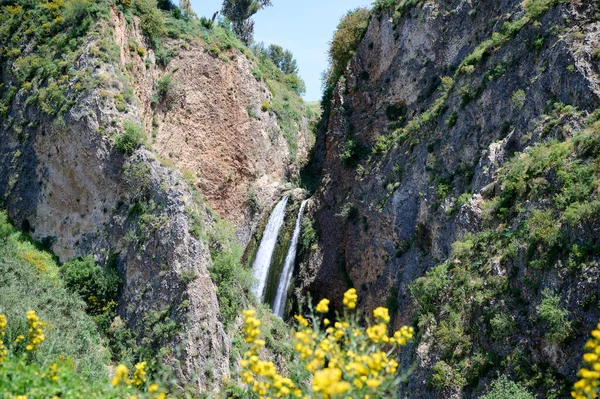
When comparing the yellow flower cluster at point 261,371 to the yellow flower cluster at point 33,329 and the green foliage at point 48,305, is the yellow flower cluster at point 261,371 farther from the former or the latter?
the green foliage at point 48,305

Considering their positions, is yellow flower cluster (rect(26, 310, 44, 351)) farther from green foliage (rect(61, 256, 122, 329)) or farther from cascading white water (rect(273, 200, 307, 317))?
cascading white water (rect(273, 200, 307, 317))

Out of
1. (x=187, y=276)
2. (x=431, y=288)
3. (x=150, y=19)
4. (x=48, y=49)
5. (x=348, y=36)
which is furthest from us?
(x=348, y=36)

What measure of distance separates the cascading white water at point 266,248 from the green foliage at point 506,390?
682 inches

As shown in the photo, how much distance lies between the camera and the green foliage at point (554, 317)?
14.9 m

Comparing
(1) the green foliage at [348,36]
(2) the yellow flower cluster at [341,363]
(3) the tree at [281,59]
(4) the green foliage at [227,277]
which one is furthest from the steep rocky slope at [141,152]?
(3) the tree at [281,59]

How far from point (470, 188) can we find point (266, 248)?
14.8 m

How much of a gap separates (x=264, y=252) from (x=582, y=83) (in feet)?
66.2

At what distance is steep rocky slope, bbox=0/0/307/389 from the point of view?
24.2 metres

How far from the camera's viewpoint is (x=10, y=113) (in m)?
31.0

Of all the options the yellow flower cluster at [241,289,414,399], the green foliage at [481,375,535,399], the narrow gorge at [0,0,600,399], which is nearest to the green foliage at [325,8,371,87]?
the narrow gorge at [0,0,600,399]

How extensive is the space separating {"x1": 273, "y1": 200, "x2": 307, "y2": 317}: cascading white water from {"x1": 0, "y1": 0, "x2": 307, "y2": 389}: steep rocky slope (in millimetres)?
4260

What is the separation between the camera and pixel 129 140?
88.2ft

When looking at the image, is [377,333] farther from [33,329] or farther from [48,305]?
[48,305]

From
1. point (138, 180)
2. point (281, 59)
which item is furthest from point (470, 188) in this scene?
point (281, 59)
